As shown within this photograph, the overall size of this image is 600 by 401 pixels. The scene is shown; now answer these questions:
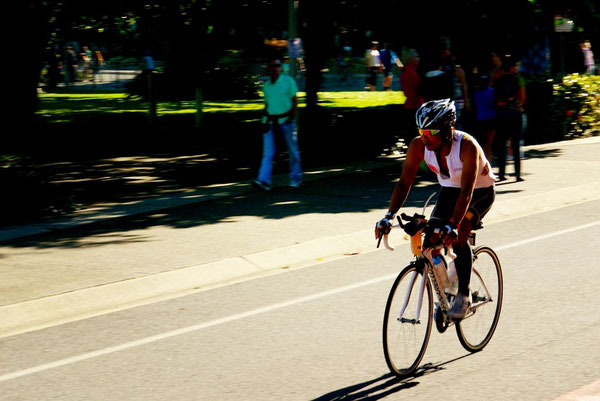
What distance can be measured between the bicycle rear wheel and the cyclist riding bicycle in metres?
0.23

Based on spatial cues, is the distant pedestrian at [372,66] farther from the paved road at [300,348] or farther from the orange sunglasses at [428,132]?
the orange sunglasses at [428,132]

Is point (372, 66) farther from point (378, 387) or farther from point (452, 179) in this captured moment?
point (378, 387)

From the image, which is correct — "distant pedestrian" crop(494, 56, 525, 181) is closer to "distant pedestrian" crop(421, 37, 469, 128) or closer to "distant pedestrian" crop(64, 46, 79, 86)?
"distant pedestrian" crop(421, 37, 469, 128)

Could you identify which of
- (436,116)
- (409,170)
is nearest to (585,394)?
(409,170)

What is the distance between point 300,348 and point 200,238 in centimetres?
408

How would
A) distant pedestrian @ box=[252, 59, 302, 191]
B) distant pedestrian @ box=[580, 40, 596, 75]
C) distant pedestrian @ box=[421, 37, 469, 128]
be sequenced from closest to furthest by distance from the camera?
distant pedestrian @ box=[421, 37, 469, 128]
distant pedestrian @ box=[252, 59, 302, 191]
distant pedestrian @ box=[580, 40, 596, 75]

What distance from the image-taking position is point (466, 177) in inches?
215

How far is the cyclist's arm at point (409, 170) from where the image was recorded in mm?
5680

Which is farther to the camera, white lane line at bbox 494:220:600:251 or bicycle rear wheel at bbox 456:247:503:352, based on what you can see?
white lane line at bbox 494:220:600:251

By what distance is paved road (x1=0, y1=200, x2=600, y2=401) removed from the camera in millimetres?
5414

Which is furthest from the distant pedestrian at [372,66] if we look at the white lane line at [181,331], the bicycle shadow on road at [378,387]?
the bicycle shadow on road at [378,387]

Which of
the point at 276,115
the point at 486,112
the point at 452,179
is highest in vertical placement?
the point at 452,179

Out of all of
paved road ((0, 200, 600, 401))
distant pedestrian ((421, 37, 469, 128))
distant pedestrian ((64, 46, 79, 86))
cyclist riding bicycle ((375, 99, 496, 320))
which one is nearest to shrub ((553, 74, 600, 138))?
distant pedestrian ((421, 37, 469, 128))

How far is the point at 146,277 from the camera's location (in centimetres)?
830
